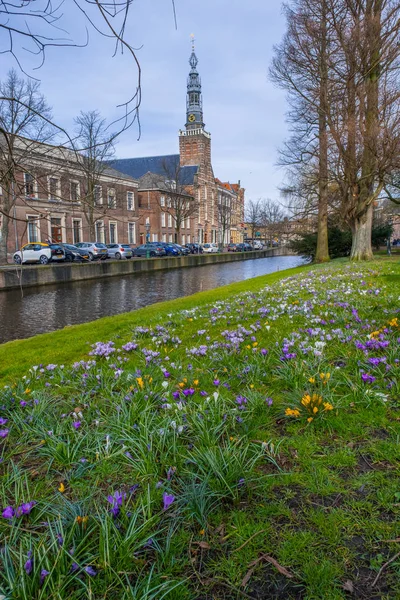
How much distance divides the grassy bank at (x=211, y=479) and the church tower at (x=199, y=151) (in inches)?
3106

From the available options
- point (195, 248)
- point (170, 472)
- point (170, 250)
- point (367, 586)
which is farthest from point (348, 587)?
point (195, 248)

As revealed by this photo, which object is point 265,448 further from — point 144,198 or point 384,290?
point 144,198

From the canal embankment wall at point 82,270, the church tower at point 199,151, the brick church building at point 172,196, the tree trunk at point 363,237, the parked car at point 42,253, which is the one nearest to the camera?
the tree trunk at point 363,237

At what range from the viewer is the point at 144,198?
213ft

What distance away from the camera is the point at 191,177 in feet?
261

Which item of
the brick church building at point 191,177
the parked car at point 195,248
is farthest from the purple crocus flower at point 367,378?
the parked car at point 195,248

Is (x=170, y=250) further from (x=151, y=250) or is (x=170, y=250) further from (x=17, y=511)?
(x=17, y=511)

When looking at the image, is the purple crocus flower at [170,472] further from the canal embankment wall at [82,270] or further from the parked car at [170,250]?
the parked car at [170,250]

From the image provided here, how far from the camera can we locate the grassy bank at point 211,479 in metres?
1.67

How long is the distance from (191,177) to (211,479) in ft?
267

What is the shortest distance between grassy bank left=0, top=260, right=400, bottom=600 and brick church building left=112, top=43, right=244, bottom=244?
60.1 metres

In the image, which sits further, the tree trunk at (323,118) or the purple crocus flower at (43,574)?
the tree trunk at (323,118)

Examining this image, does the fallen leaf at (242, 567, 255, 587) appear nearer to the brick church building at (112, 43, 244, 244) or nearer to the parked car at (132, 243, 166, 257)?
the parked car at (132, 243, 166, 257)

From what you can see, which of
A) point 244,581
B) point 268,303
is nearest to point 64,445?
point 244,581
